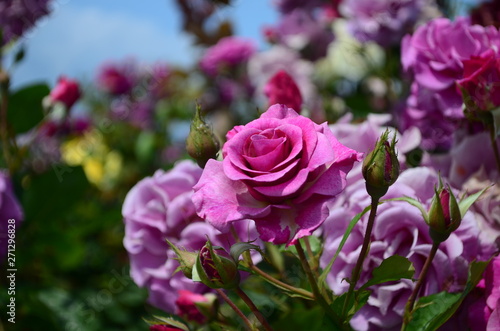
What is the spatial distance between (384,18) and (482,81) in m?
0.52

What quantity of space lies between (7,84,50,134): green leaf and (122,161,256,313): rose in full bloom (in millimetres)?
491

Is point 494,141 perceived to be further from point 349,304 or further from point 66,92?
point 66,92

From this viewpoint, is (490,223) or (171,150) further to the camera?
(171,150)

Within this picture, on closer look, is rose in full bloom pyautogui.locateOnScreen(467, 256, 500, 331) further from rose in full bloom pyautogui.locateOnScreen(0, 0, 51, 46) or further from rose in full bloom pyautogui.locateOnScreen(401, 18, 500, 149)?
rose in full bloom pyautogui.locateOnScreen(0, 0, 51, 46)

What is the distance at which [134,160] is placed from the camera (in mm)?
2162

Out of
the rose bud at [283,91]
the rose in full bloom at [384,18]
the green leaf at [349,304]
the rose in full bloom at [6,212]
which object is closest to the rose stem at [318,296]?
the green leaf at [349,304]

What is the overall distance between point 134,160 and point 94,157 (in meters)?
0.17

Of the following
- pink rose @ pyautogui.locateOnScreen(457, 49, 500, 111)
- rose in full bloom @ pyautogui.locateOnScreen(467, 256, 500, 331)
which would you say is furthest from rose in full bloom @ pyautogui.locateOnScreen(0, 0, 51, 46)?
rose in full bloom @ pyautogui.locateOnScreen(467, 256, 500, 331)

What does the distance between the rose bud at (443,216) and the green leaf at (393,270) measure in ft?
0.12

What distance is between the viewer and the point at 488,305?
53cm

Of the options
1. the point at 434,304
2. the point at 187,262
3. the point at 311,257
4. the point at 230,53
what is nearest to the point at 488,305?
the point at 434,304

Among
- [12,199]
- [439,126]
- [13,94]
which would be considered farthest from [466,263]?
[13,94]

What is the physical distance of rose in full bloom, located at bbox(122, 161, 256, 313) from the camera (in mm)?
688

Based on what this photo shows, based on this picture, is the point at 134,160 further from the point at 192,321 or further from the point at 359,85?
the point at 192,321
